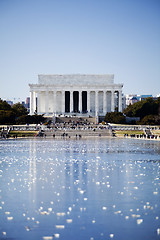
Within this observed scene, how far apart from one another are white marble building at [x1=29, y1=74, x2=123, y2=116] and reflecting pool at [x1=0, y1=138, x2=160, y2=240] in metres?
85.5

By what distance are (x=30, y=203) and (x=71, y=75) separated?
4051 inches

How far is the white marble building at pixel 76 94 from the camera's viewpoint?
4619 inches

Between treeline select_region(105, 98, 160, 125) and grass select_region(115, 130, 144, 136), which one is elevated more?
treeline select_region(105, 98, 160, 125)

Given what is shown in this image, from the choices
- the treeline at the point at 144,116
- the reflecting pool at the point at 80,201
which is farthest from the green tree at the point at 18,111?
the reflecting pool at the point at 80,201

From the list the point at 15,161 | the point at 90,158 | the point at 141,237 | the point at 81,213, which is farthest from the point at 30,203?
the point at 90,158

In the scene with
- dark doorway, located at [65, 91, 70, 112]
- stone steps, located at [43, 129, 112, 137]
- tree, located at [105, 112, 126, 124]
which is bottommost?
stone steps, located at [43, 129, 112, 137]

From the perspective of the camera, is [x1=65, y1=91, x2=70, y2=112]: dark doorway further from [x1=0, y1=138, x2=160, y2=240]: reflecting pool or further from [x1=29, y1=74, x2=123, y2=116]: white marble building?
[x1=0, y1=138, x2=160, y2=240]: reflecting pool

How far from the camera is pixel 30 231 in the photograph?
14.5 m

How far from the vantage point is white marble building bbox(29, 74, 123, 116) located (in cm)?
11731

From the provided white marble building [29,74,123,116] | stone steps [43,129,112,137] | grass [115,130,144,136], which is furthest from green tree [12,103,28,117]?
grass [115,130,144,136]

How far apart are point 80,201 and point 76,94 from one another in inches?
4179

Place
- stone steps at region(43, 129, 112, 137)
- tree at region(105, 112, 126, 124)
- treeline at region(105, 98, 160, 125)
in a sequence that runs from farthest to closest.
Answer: tree at region(105, 112, 126, 124) < treeline at region(105, 98, 160, 125) < stone steps at region(43, 129, 112, 137)

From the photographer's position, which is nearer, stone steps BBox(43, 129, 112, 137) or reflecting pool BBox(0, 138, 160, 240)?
reflecting pool BBox(0, 138, 160, 240)

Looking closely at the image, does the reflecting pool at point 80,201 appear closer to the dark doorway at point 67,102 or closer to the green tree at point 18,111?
the green tree at point 18,111
